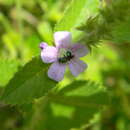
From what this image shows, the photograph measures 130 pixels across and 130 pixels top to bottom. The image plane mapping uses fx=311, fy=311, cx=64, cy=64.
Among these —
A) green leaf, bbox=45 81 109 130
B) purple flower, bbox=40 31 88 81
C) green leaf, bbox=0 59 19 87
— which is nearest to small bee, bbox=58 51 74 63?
purple flower, bbox=40 31 88 81

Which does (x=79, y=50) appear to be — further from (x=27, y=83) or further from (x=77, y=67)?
(x=27, y=83)

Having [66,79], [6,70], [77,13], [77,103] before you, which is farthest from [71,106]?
[77,13]

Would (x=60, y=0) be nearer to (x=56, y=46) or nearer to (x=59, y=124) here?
(x=59, y=124)

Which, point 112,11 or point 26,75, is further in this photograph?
point 26,75

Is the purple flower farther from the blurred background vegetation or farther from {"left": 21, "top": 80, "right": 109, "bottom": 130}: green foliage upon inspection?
the blurred background vegetation

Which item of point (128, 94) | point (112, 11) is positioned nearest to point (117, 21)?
point (112, 11)

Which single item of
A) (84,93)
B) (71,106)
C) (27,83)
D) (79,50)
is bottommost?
(71,106)
